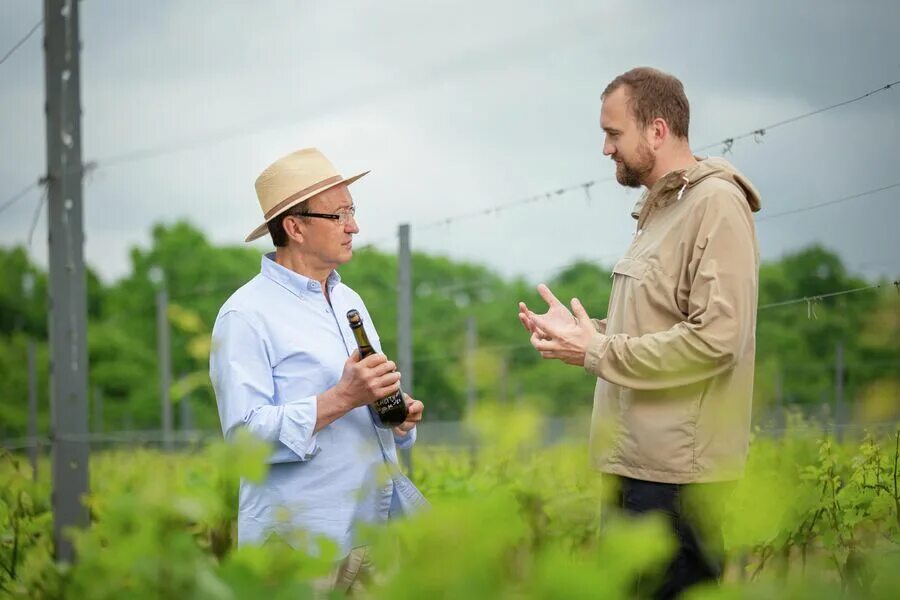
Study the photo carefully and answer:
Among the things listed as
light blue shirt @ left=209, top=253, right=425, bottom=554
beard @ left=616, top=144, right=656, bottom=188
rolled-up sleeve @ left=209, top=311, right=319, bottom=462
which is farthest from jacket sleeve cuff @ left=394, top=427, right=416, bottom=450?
beard @ left=616, top=144, right=656, bottom=188

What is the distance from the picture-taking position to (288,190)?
3.11m

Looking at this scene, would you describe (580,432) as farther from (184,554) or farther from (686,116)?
(184,554)

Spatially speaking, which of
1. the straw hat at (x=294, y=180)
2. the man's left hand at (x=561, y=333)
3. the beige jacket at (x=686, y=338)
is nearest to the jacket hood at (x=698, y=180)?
the beige jacket at (x=686, y=338)

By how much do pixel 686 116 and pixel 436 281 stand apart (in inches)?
1975

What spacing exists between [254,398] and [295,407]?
0.35 ft

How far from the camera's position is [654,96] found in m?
2.76

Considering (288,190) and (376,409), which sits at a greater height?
(288,190)

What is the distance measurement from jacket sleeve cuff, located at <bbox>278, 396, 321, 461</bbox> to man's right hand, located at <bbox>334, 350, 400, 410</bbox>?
0.08 metres

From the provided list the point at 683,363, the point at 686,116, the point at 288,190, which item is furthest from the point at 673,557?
the point at 288,190

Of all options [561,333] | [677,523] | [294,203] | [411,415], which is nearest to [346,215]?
[294,203]

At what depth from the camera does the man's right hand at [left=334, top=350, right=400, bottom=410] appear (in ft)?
9.06

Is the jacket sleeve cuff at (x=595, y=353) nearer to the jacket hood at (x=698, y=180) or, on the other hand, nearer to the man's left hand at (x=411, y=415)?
the jacket hood at (x=698, y=180)

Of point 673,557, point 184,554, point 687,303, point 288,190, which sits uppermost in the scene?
point 288,190

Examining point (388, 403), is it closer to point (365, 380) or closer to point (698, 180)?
point (365, 380)
